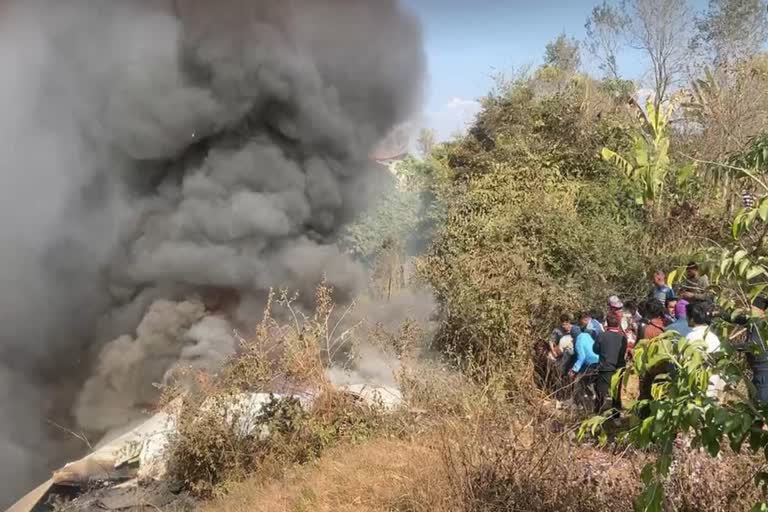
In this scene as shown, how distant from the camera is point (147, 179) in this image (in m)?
12.4

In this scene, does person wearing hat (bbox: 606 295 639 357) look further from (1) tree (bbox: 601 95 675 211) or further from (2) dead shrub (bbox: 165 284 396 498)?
(2) dead shrub (bbox: 165 284 396 498)

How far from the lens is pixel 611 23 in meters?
17.3

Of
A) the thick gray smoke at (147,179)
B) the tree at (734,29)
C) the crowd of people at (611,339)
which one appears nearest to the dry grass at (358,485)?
the crowd of people at (611,339)

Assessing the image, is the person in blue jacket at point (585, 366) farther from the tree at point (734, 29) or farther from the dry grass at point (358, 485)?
the tree at point (734, 29)

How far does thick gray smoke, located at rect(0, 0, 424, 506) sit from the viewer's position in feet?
35.9

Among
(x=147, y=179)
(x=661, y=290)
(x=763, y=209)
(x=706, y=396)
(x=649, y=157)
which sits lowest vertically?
(x=706, y=396)

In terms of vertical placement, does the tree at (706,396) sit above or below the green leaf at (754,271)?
below

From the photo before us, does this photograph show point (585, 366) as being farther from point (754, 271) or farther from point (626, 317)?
point (754, 271)

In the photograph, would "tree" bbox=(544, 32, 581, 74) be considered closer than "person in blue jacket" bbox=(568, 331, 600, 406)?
No

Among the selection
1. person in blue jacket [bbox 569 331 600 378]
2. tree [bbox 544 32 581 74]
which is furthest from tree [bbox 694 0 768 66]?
person in blue jacket [bbox 569 331 600 378]

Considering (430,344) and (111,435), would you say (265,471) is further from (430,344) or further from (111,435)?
(111,435)

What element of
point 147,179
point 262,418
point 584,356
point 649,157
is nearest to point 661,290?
point 584,356

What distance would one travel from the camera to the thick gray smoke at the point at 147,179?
35.9ft

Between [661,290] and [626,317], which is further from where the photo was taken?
[626,317]
